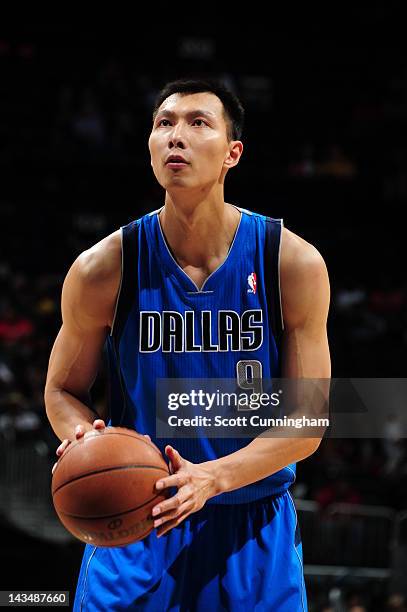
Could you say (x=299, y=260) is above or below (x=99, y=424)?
above

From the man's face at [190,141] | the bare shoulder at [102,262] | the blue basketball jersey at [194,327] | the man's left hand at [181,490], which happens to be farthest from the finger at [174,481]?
the man's face at [190,141]

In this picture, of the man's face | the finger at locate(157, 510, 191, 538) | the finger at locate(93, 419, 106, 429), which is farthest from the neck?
the finger at locate(157, 510, 191, 538)

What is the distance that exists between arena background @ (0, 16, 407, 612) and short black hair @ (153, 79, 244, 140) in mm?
4322

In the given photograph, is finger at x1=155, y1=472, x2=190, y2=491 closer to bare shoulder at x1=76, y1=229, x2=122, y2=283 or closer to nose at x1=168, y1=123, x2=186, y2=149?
bare shoulder at x1=76, y1=229, x2=122, y2=283

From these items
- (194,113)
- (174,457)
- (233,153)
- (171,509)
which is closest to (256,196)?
(233,153)

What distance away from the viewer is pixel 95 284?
11.2 feet

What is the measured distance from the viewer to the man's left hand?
2.83m

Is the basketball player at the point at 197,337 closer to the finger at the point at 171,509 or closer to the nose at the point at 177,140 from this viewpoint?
the nose at the point at 177,140

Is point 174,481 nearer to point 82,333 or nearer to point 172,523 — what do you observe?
point 172,523

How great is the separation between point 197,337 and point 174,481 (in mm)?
675

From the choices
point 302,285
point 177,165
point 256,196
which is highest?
point 256,196

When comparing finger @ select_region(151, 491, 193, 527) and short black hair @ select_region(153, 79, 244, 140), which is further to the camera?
short black hair @ select_region(153, 79, 244, 140)

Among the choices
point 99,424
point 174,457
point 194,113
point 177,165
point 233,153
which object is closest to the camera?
point 174,457

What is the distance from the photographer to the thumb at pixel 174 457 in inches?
114
